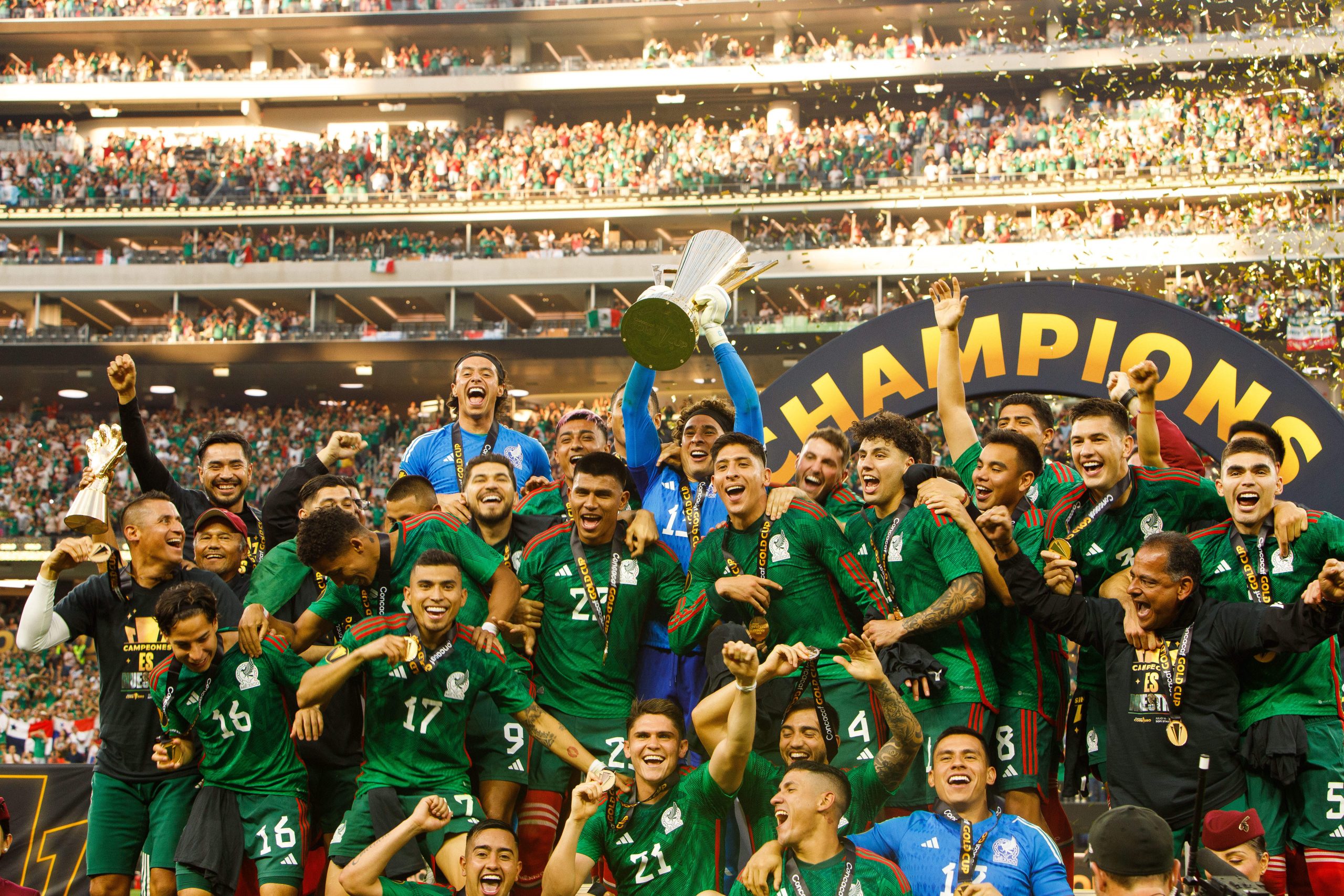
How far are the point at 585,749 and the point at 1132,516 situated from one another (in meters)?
2.97

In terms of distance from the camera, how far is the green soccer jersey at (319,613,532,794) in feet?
18.1

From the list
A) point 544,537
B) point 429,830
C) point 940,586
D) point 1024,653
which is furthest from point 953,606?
point 429,830

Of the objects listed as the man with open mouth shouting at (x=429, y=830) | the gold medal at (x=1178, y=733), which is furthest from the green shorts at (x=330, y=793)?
the gold medal at (x=1178, y=733)

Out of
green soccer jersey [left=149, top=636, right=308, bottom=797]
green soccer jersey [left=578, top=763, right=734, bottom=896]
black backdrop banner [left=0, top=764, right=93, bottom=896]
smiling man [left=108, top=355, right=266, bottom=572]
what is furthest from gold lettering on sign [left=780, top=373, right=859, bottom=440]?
black backdrop banner [left=0, top=764, right=93, bottom=896]

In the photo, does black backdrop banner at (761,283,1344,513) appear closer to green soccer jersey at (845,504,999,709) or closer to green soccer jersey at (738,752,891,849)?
green soccer jersey at (845,504,999,709)

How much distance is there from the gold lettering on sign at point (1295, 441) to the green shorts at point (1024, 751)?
3.19 meters

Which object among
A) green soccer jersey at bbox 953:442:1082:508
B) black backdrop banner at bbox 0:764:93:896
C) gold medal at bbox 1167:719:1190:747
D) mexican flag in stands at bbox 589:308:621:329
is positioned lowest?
black backdrop banner at bbox 0:764:93:896

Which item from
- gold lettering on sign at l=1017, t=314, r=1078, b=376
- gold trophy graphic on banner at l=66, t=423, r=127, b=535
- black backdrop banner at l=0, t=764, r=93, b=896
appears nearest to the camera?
Result: gold trophy graphic on banner at l=66, t=423, r=127, b=535

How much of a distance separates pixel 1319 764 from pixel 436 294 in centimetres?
3586

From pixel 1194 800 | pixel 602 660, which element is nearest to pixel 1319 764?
pixel 1194 800

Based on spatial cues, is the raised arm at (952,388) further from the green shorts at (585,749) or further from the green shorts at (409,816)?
the green shorts at (409,816)

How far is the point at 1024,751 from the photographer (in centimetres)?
558

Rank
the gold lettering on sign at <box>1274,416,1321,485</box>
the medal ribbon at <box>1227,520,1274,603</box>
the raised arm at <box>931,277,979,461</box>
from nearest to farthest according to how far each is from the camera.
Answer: the medal ribbon at <box>1227,520,1274,603</box>, the raised arm at <box>931,277,979,461</box>, the gold lettering on sign at <box>1274,416,1321,485</box>

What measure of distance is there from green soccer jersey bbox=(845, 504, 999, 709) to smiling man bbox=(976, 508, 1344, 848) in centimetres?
21
